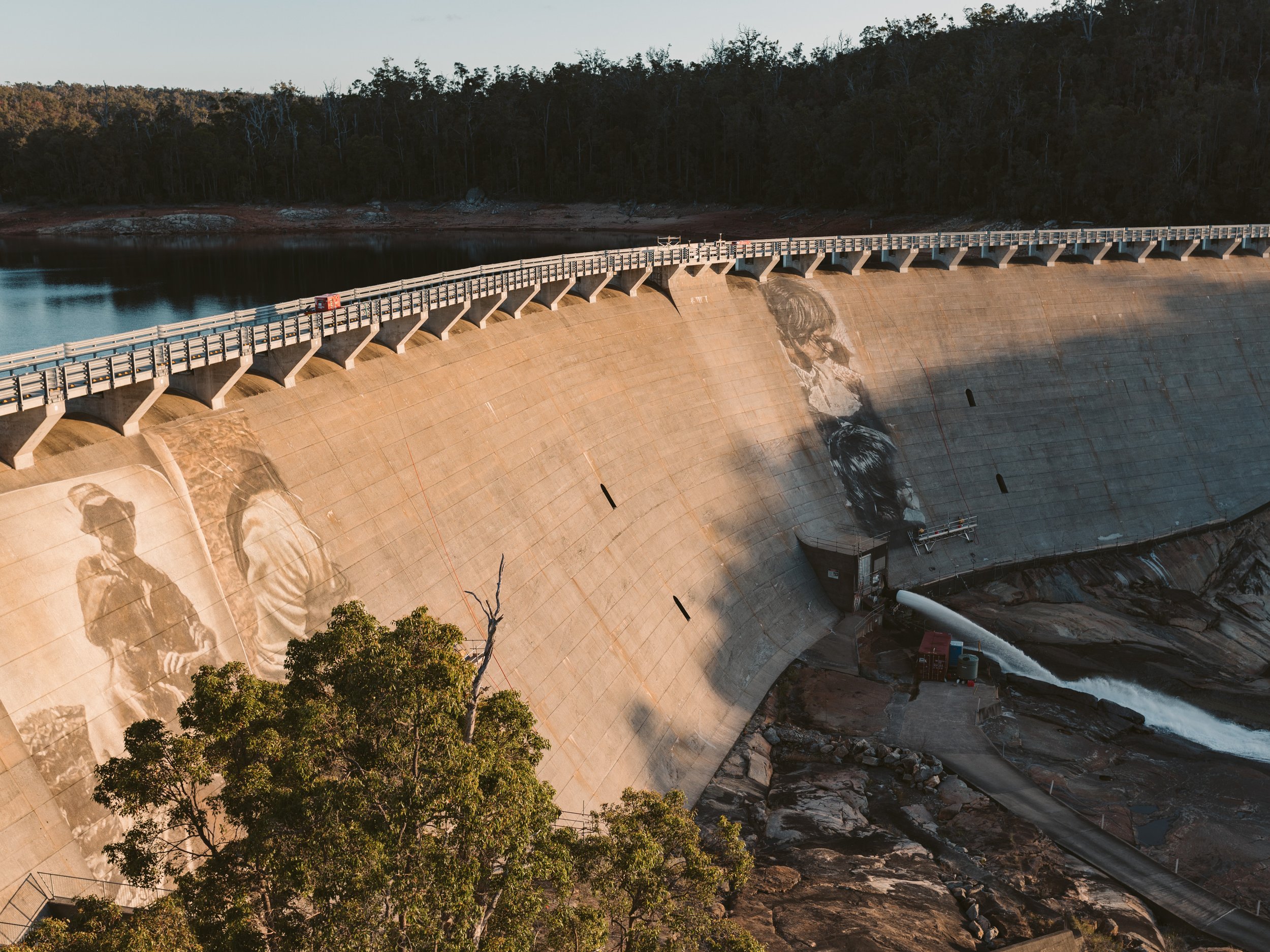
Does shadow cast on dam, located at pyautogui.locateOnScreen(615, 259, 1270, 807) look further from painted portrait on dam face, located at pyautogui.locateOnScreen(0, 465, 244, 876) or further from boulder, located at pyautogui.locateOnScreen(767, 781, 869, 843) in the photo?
painted portrait on dam face, located at pyautogui.locateOnScreen(0, 465, 244, 876)

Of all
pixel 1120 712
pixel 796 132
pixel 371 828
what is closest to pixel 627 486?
pixel 1120 712

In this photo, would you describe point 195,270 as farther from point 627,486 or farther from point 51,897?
point 51,897

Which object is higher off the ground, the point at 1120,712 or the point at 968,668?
the point at 968,668

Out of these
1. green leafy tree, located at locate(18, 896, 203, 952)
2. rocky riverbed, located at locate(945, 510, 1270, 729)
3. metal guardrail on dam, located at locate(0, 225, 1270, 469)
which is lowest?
rocky riverbed, located at locate(945, 510, 1270, 729)

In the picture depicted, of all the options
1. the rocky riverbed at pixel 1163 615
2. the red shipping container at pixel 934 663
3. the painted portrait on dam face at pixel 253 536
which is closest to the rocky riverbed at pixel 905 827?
the red shipping container at pixel 934 663

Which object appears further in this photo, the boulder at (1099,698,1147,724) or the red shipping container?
the red shipping container

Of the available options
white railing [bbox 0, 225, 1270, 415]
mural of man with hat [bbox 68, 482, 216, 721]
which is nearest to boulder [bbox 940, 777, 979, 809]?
mural of man with hat [bbox 68, 482, 216, 721]

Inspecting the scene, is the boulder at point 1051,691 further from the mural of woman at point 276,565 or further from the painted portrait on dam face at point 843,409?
the mural of woman at point 276,565
